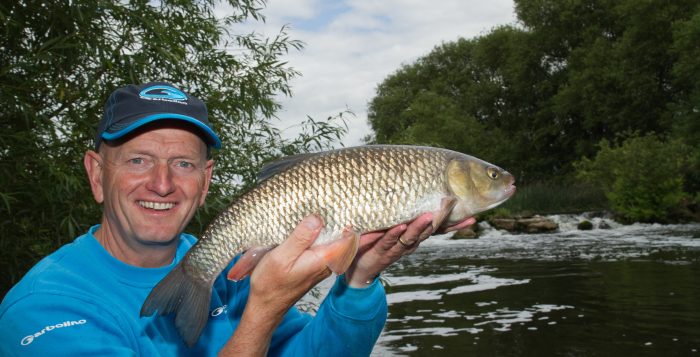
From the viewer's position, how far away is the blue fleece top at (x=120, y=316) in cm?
203

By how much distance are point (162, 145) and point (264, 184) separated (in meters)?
0.41

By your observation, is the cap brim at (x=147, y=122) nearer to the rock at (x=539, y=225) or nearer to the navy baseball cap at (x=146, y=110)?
the navy baseball cap at (x=146, y=110)

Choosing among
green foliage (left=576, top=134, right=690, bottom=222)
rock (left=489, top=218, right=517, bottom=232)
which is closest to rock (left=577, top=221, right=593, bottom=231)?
green foliage (left=576, top=134, right=690, bottom=222)

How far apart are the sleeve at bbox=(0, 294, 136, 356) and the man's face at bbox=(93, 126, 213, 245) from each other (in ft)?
1.34

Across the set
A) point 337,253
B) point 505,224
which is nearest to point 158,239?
point 337,253

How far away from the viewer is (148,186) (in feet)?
8.13

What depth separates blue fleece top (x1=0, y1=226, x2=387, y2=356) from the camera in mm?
2031

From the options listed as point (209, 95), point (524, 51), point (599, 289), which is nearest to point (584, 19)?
point (524, 51)

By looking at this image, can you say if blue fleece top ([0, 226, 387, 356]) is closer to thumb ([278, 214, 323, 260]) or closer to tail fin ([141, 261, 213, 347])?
tail fin ([141, 261, 213, 347])

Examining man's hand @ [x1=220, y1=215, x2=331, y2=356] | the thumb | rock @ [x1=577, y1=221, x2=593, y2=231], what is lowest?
rock @ [x1=577, y1=221, x2=593, y2=231]

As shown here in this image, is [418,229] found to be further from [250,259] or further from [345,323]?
[250,259]

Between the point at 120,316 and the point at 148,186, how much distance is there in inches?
19.7

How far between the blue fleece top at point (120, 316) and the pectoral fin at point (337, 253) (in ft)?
1.39

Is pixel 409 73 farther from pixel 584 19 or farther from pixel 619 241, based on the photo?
pixel 619 241
